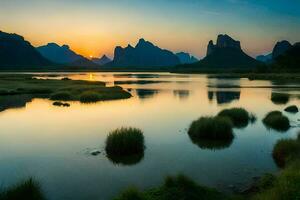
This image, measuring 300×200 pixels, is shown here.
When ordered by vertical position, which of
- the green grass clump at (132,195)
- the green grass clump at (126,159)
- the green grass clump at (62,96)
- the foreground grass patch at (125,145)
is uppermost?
the green grass clump at (132,195)

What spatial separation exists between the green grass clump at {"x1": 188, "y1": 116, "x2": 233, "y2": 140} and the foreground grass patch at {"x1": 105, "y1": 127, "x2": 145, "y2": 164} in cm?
611

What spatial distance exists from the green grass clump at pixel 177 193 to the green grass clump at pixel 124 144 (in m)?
7.79

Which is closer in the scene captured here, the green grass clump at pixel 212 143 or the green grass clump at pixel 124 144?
the green grass clump at pixel 124 144

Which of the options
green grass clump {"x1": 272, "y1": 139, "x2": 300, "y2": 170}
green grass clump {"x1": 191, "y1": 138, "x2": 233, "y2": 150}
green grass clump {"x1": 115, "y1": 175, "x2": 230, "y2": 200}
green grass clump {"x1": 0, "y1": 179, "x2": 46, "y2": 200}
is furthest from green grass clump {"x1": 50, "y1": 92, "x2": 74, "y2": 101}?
green grass clump {"x1": 115, "y1": 175, "x2": 230, "y2": 200}

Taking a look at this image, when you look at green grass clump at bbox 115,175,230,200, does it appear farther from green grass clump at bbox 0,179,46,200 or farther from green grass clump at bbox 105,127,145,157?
green grass clump at bbox 105,127,145,157

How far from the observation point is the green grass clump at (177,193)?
1318cm

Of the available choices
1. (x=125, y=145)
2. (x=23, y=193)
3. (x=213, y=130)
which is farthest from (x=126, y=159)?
(x=213, y=130)

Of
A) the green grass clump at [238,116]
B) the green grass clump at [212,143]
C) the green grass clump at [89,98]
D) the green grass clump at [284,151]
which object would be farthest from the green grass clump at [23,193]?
the green grass clump at [89,98]

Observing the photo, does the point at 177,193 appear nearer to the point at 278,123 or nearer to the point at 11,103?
the point at 278,123

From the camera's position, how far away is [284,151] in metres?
21.2

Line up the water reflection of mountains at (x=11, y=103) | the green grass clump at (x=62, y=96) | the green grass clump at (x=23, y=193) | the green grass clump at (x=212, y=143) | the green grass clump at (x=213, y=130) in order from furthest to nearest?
the green grass clump at (x=62, y=96) → the water reflection of mountains at (x=11, y=103) → the green grass clump at (x=213, y=130) → the green grass clump at (x=212, y=143) → the green grass clump at (x=23, y=193)

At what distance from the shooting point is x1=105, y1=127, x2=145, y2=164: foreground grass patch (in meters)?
21.9

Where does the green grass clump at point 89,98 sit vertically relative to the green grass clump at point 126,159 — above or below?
below

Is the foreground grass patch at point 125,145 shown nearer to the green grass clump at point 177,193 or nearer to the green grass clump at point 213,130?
the green grass clump at point 213,130
